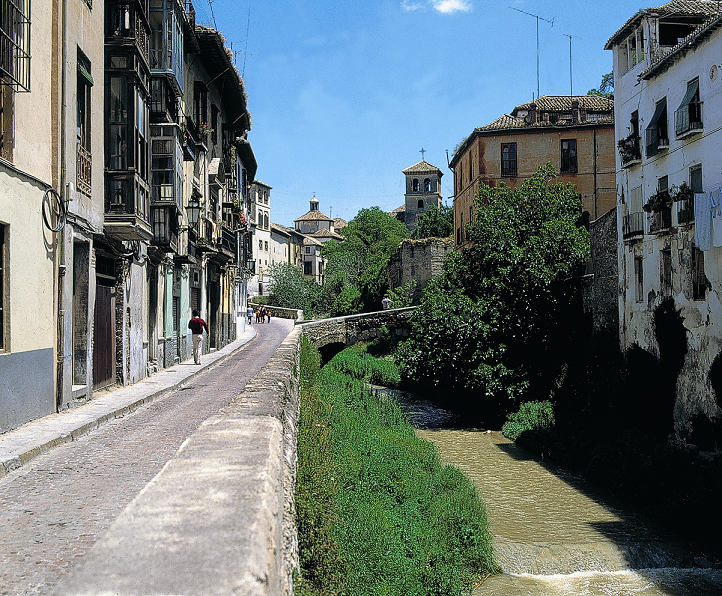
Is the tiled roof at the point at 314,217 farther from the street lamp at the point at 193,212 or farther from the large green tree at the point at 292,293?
the street lamp at the point at 193,212

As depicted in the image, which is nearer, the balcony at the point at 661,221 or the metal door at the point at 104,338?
the metal door at the point at 104,338

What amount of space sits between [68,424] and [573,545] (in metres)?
9.16

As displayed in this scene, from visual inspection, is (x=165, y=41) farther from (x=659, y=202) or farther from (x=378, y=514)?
(x=378, y=514)

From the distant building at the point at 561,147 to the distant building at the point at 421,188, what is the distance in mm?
52151

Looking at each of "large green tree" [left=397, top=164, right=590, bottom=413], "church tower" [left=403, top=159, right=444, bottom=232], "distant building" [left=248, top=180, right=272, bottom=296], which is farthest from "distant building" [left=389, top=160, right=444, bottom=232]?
"large green tree" [left=397, top=164, right=590, bottom=413]

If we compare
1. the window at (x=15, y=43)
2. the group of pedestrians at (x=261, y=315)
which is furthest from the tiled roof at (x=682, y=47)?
the group of pedestrians at (x=261, y=315)

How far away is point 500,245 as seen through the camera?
988 inches

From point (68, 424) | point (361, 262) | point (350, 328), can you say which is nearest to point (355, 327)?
point (350, 328)

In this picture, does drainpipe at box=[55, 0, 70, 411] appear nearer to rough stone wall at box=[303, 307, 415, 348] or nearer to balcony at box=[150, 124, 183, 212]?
balcony at box=[150, 124, 183, 212]

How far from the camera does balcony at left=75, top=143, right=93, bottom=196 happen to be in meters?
12.9

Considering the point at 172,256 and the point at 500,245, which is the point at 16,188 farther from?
the point at 500,245

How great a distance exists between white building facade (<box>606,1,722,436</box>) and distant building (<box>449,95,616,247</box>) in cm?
1276

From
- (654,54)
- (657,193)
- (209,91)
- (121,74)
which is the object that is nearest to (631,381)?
(657,193)

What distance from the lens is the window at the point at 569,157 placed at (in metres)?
36.8
